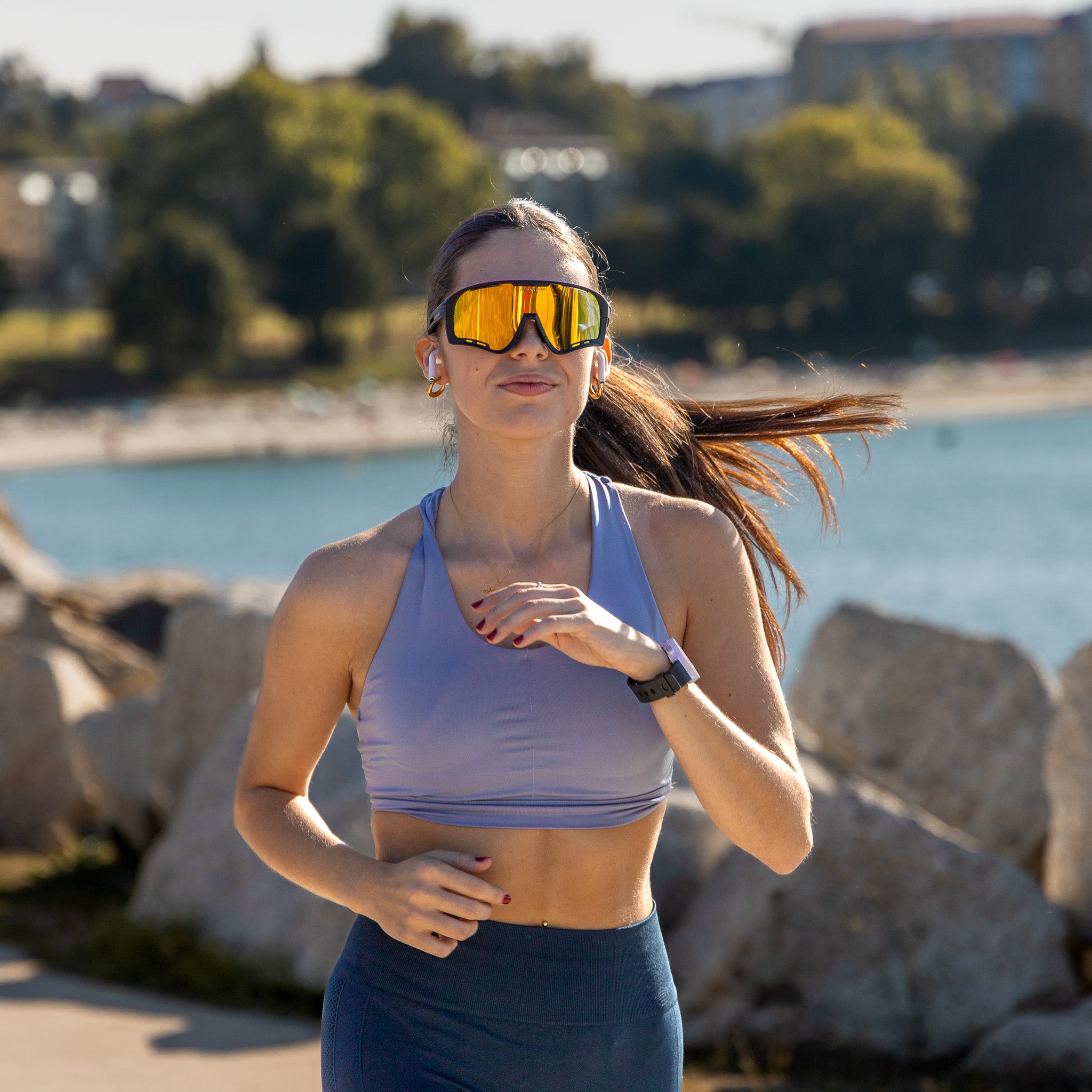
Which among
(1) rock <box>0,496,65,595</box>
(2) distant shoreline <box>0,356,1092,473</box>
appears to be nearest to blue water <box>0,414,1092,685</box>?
(2) distant shoreline <box>0,356,1092,473</box>

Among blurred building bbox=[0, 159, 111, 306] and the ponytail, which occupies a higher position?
blurred building bbox=[0, 159, 111, 306]

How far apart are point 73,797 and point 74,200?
8744 cm

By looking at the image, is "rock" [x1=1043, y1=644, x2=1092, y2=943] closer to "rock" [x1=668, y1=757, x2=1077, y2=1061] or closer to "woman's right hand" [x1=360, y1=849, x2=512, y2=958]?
"rock" [x1=668, y1=757, x2=1077, y2=1061]

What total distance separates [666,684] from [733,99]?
15178 cm

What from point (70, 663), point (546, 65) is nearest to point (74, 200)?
point (546, 65)

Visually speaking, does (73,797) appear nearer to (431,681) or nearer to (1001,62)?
(431,681)

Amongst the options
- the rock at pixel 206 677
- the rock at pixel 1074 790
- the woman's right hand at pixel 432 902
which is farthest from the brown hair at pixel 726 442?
the rock at pixel 206 677

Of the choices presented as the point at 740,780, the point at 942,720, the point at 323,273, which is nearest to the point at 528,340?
the point at 740,780

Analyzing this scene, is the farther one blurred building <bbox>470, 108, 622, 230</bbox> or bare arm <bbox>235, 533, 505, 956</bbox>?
blurred building <bbox>470, 108, 622, 230</bbox>

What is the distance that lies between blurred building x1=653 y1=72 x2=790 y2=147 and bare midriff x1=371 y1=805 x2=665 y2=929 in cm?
14412

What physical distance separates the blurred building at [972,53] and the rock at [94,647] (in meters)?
121

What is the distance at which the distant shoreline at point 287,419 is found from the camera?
50.6 meters

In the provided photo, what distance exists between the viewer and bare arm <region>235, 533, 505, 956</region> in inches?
76.5

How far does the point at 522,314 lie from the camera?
2096 millimetres
